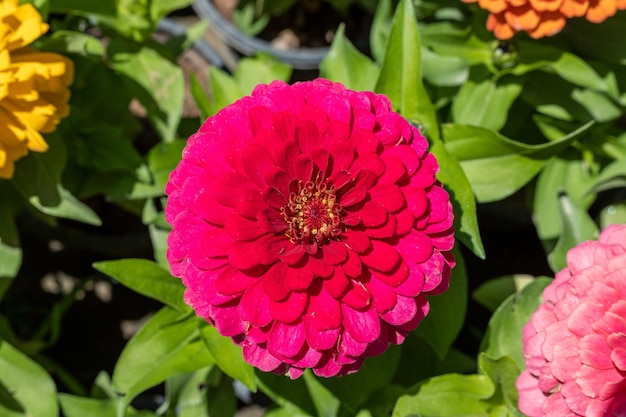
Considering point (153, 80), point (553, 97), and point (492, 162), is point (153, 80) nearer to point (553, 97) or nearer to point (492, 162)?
point (492, 162)

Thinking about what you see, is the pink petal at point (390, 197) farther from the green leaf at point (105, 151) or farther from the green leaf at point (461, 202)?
the green leaf at point (105, 151)

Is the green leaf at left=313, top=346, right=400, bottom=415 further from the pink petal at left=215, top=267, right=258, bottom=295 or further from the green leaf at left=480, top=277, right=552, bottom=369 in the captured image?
the pink petal at left=215, top=267, right=258, bottom=295

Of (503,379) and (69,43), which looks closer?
(503,379)

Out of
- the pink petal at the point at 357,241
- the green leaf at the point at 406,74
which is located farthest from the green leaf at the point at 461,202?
the pink petal at the point at 357,241

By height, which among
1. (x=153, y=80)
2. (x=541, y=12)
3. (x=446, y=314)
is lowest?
(x=446, y=314)

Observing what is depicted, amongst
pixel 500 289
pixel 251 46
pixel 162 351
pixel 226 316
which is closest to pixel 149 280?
pixel 162 351

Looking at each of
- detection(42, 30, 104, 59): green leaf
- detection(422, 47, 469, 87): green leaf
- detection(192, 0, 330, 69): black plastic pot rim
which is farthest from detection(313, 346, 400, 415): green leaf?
detection(192, 0, 330, 69): black plastic pot rim
